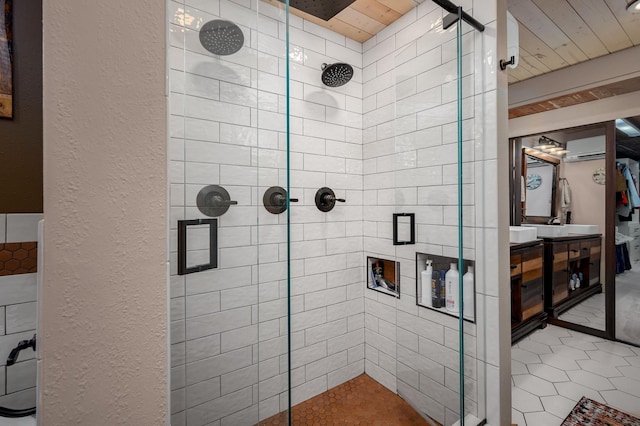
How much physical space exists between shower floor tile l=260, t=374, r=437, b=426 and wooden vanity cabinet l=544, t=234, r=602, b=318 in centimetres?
222

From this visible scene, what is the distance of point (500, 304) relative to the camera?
1.34m

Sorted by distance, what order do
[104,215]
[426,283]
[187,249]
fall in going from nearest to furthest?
1. [104,215]
2. [187,249]
3. [426,283]

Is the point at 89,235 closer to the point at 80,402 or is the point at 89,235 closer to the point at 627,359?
the point at 80,402

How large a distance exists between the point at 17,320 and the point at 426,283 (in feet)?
6.30

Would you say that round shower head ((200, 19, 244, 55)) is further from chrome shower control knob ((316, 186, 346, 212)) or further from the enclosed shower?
chrome shower control knob ((316, 186, 346, 212))

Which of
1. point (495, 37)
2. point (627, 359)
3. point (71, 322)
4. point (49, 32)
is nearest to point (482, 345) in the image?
point (495, 37)

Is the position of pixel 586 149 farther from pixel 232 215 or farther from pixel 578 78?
pixel 232 215

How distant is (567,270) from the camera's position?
3021 millimetres

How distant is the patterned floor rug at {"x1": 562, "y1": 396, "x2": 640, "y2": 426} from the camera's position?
1604 millimetres

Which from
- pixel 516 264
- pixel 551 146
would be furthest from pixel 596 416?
pixel 551 146

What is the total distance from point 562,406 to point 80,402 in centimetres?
250

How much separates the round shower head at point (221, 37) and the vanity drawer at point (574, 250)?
368 cm

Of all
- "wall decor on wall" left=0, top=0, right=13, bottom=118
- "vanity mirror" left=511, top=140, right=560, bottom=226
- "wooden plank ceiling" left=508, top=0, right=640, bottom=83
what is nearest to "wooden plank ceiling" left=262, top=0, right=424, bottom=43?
"wooden plank ceiling" left=508, top=0, right=640, bottom=83

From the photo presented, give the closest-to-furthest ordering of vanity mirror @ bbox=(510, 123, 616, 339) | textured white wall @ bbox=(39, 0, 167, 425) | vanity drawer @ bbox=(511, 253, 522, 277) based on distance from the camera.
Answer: textured white wall @ bbox=(39, 0, 167, 425) < vanity drawer @ bbox=(511, 253, 522, 277) < vanity mirror @ bbox=(510, 123, 616, 339)
